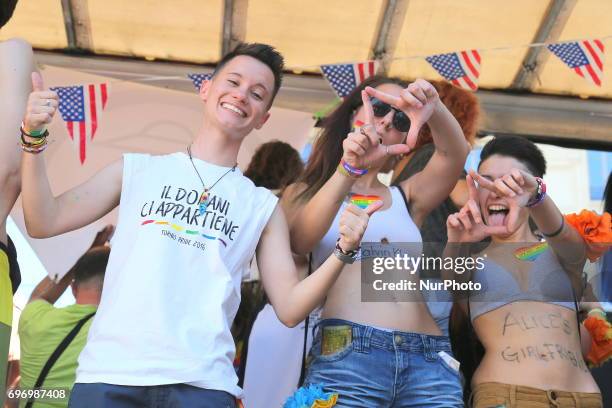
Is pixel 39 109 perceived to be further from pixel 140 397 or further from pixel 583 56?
pixel 583 56

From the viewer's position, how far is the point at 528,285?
2820 mm

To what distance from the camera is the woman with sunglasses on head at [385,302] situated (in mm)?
2391

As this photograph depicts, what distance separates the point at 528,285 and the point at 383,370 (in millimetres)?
710

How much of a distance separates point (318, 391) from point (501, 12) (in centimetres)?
268

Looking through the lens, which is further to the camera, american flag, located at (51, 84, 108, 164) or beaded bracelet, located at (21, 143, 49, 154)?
american flag, located at (51, 84, 108, 164)

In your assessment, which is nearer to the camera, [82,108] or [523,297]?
[523,297]

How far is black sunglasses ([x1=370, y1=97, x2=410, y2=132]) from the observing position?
273 cm

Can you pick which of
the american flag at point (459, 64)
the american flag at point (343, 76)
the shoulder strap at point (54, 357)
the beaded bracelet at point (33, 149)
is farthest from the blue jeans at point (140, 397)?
the american flag at point (459, 64)

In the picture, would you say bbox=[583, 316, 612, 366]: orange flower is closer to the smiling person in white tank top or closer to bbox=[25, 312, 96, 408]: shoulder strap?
the smiling person in white tank top

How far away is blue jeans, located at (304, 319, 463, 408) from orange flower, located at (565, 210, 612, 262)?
75 centimetres

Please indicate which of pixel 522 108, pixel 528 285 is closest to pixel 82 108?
pixel 522 108

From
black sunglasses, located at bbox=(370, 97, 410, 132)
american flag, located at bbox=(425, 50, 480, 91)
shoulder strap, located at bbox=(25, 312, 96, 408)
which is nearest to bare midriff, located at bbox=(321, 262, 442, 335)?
black sunglasses, located at bbox=(370, 97, 410, 132)

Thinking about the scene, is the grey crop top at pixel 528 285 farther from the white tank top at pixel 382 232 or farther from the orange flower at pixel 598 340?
the white tank top at pixel 382 232

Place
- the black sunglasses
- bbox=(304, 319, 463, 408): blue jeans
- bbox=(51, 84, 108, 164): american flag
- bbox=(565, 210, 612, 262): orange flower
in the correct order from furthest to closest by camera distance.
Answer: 1. bbox=(51, 84, 108, 164): american flag
2. bbox=(565, 210, 612, 262): orange flower
3. the black sunglasses
4. bbox=(304, 319, 463, 408): blue jeans
